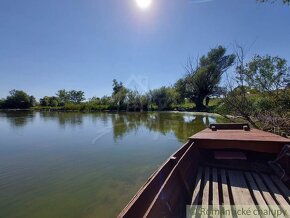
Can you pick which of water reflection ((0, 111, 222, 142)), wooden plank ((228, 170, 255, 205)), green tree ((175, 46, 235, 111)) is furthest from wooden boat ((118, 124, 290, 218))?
green tree ((175, 46, 235, 111))

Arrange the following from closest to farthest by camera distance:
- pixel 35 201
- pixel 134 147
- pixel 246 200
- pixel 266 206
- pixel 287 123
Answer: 1. pixel 266 206
2. pixel 246 200
3. pixel 35 201
4. pixel 287 123
5. pixel 134 147

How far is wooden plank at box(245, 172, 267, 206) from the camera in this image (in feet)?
8.52

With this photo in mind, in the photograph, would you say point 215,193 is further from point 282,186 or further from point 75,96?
point 75,96

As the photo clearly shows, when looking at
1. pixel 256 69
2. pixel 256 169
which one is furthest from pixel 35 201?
pixel 256 69

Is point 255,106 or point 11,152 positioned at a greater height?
point 255,106

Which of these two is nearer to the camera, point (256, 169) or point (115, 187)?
point (256, 169)

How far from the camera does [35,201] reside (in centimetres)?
422

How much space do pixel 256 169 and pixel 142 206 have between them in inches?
103

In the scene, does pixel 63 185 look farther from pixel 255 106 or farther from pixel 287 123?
pixel 255 106

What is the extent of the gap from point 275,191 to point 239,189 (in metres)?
0.45

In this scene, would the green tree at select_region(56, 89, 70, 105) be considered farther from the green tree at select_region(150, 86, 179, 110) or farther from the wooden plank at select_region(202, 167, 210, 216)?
the wooden plank at select_region(202, 167, 210, 216)

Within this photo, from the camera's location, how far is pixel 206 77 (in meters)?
35.9

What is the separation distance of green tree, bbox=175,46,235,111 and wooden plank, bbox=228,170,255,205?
3270 cm

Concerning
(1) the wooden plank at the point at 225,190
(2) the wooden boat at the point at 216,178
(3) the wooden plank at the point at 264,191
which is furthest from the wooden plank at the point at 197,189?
(3) the wooden plank at the point at 264,191
